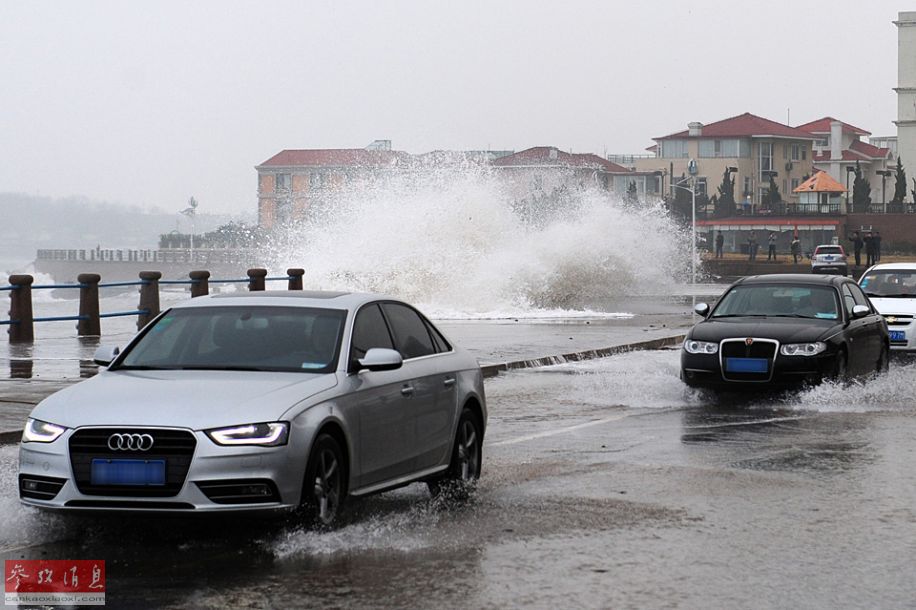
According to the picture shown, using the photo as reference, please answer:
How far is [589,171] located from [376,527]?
151295 mm

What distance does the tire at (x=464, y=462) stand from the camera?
9516mm

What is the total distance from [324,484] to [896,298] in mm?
16510

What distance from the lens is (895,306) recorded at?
875 inches

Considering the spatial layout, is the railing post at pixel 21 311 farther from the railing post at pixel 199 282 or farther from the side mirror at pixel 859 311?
the side mirror at pixel 859 311

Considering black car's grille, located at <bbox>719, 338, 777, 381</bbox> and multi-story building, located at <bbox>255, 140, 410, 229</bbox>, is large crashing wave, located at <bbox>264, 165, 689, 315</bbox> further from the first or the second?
multi-story building, located at <bbox>255, 140, 410, 229</bbox>

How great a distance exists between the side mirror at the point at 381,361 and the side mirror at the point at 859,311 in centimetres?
987

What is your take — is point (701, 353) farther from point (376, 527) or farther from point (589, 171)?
point (589, 171)

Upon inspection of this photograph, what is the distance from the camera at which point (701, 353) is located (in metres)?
15.9

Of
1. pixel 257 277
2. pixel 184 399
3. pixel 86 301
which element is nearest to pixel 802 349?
pixel 184 399

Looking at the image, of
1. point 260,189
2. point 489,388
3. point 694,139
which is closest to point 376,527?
point 489,388

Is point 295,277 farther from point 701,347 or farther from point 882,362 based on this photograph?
point 701,347

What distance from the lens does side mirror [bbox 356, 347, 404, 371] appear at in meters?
8.36

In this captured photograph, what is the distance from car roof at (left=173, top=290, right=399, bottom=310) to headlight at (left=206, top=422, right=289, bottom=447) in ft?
4.94

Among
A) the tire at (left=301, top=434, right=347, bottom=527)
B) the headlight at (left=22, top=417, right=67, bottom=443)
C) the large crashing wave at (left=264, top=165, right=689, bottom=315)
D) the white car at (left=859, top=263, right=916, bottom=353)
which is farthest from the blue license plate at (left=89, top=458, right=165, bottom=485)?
the large crashing wave at (left=264, top=165, right=689, bottom=315)
